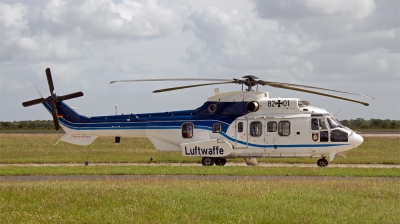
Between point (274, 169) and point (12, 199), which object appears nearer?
point (12, 199)

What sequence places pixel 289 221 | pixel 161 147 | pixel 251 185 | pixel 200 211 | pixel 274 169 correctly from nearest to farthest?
pixel 289 221 < pixel 200 211 < pixel 251 185 < pixel 274 169 < pixel 161 147

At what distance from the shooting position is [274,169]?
88.9ft

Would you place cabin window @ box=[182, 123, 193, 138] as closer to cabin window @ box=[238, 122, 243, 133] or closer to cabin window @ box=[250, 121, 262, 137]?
cabin window @ box=[238, 122, 243, 133]

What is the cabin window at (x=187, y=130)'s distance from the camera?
103 feet

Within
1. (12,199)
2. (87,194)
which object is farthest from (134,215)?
(12,199)

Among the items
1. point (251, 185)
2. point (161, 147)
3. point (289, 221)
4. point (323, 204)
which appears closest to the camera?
point (289, 221)

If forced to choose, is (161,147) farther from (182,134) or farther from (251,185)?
(251,185)

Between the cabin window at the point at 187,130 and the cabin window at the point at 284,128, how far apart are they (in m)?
4.51

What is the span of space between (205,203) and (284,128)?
14.0 m

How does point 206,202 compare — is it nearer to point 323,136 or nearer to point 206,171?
point 206,171

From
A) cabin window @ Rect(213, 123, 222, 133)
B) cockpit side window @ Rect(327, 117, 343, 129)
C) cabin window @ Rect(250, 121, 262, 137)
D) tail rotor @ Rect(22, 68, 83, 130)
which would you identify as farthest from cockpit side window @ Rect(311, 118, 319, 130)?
tail rotor @ Rect(22, 68, 83, 130)

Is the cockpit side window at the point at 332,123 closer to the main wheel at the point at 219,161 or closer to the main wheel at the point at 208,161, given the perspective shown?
the main wheel at the point at 219,161

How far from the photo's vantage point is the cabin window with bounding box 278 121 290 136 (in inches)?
1163

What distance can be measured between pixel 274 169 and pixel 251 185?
735 centimetres
